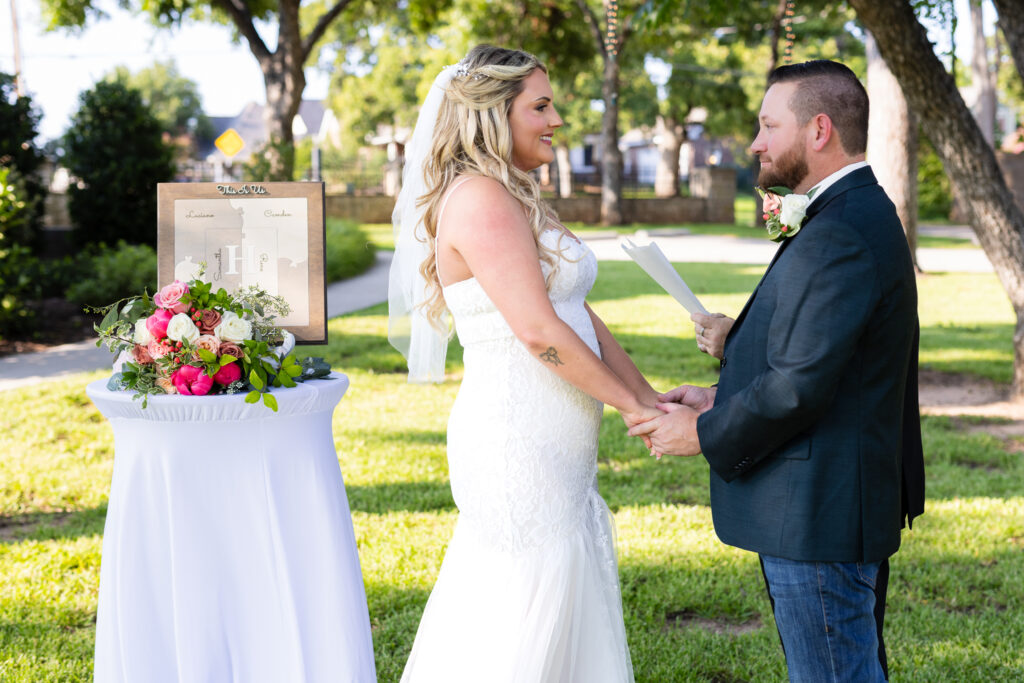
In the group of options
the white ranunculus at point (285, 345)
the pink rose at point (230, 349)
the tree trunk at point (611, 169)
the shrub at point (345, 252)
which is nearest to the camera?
the pink rose at point (230, 349)

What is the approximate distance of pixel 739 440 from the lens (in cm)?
230

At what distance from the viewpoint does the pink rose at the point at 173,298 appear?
296cm

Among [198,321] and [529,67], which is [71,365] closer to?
[198,321]

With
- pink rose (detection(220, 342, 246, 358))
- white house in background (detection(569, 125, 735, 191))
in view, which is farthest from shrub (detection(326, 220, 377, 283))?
white house in background (detection(569, 125, 735, 191))

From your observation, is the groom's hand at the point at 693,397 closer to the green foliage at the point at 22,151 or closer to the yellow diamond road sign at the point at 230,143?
the green foliage at the point at 22,151

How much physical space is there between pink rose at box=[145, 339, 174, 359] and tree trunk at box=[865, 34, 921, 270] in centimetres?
1238

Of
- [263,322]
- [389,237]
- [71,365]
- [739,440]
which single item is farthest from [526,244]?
[389,237]

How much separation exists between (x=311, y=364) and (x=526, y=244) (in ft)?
3.68


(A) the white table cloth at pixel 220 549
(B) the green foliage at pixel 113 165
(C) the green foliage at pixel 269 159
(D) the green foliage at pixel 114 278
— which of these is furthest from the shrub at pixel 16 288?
(A) the white table cloth at pixel 220 549

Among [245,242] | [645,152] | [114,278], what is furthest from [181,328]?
[645,152]

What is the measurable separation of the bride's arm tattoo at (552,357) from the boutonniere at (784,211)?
2.17 ft

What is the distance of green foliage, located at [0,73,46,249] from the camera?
11.4 meters

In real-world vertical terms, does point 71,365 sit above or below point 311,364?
below

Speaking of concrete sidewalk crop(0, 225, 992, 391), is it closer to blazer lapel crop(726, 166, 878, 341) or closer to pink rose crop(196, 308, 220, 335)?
blazer lapel crop(726, 166, 878, 341)
